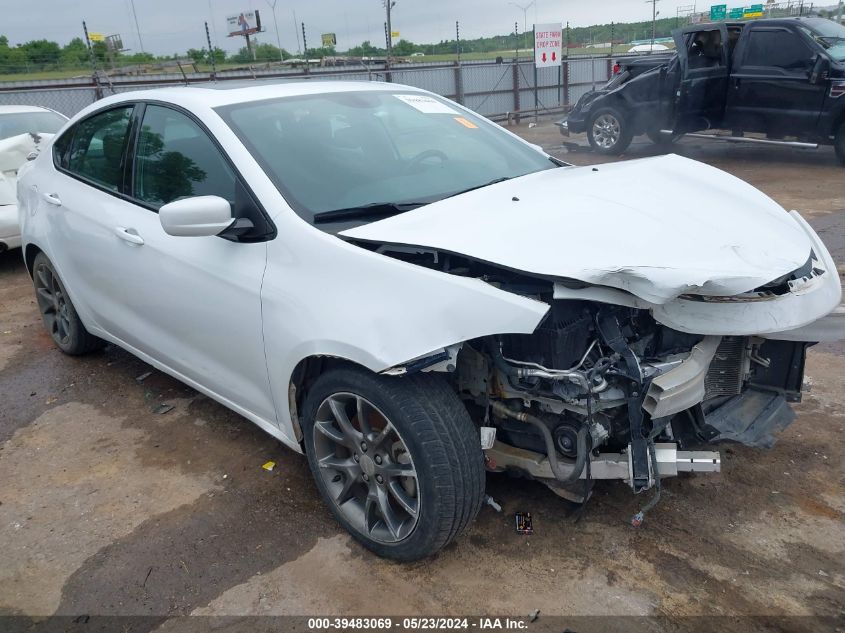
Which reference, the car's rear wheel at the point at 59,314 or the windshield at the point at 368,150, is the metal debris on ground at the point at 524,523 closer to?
the windshield at the point at 368,150

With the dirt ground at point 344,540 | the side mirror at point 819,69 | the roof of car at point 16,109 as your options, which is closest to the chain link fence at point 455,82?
the roof of car at point 16,109

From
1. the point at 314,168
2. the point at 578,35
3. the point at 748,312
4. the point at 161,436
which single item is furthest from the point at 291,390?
the point at 578,35

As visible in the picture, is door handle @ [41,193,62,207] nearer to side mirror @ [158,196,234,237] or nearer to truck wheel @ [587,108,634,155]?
side mirror @ [158,196,234,237]

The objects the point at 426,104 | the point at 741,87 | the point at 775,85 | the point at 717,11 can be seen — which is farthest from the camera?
the point at 717,11

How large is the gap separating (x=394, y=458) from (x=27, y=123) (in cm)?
724

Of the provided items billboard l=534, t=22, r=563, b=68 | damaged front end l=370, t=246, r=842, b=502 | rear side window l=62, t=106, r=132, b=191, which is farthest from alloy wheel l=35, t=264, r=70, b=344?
billboard l=534, t=22, r=563, b=68

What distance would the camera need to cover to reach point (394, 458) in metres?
2.61

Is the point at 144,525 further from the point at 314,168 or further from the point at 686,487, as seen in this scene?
the point at 686,487

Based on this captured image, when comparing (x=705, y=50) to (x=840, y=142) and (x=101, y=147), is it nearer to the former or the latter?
(x=840, y=142)

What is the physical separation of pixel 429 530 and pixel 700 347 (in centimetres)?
117

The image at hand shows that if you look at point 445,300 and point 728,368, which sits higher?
point 445,300

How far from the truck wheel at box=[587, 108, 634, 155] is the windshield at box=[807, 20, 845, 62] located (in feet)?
9.72

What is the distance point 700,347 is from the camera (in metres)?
2.52

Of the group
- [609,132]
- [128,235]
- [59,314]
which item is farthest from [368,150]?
[609,132]
